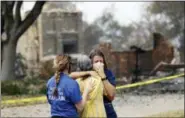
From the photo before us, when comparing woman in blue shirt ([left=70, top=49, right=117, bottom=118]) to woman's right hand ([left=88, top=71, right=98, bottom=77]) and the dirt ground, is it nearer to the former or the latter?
woman's right hand ([left=88, top=71, right=98, bottom=77])

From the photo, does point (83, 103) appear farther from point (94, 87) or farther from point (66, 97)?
point (94, 87)

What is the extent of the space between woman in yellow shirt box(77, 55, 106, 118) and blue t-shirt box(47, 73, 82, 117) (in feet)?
0.64

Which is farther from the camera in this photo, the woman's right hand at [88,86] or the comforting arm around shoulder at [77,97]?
the woman's right hand at [88,86]

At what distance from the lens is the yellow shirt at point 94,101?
6.27 metres

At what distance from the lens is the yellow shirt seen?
20.6 feet

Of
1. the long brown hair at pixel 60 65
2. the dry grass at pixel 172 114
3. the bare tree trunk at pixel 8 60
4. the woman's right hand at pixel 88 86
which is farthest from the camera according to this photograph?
the bare tree trunk at pixel 8 60

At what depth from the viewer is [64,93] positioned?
6.04 m

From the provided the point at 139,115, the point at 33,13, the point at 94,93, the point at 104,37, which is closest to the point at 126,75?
the point at 33,13

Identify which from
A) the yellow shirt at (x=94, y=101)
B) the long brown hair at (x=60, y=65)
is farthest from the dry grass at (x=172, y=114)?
the long brown hair at (x=60, y=65)

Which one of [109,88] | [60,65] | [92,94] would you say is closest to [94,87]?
[92,94]

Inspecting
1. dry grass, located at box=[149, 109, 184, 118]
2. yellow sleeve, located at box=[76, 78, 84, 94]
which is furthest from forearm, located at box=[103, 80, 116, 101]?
dry grass, located at box=[149, 109, 184, 118]

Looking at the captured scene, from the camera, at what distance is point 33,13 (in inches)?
874

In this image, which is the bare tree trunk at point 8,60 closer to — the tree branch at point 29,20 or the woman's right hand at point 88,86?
the tree branch at point 29,20

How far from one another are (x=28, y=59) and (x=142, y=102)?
24.0 m
